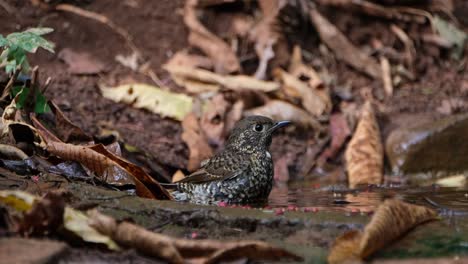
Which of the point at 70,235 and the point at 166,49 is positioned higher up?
the point at 166,49

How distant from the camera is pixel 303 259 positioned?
14.0 feet

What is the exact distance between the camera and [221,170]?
23.0 feet

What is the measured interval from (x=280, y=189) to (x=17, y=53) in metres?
3.16

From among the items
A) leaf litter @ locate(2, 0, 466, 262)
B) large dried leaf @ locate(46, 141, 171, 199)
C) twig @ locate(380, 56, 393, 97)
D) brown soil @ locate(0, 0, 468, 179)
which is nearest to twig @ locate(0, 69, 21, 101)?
leaf litter @ locate(2, 0, 466, 262)

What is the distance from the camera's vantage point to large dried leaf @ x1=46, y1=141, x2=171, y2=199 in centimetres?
600

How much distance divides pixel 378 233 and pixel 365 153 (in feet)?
15.7

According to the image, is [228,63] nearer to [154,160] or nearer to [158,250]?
[154,160]

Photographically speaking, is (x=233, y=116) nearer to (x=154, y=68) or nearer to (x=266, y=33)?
(x=154, y=68)

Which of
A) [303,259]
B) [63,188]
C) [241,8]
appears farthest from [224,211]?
[241,8]

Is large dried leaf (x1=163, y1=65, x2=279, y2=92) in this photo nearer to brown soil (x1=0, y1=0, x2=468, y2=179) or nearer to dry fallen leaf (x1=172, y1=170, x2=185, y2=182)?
brown soil (x1=0, y1=0, x2=468, y2=179)

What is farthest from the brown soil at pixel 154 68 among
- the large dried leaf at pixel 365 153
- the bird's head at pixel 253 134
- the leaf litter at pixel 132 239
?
the leaf litter at pixel 132 239

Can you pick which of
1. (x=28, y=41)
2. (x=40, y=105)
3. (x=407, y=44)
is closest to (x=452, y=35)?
(x=407, y=44)

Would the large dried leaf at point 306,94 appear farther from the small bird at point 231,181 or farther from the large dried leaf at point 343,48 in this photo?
the small bird at point 231,181

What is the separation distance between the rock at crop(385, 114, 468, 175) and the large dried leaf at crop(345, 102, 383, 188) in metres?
0.22
